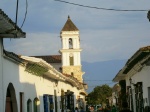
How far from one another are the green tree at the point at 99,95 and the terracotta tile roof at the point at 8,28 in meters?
71.0

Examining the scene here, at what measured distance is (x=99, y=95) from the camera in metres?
83.3

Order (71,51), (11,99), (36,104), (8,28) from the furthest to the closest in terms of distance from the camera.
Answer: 1. (71,51)
2. (36,104)
3. (11,99)
4. (8,28)

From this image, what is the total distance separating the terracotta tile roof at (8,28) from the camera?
10.5 metres

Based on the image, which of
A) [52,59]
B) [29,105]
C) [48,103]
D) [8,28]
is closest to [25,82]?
[29,105]

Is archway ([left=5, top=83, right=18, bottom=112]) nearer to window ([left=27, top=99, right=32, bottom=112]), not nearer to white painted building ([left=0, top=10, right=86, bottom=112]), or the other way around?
white painted building ([left=0, top=10, right=86, bottom=112])

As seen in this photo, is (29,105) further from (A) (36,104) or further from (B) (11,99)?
(B) (11,99)

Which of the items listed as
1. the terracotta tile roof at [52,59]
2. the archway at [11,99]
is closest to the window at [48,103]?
the archway at [11,99]

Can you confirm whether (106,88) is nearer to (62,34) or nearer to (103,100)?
(103,100)

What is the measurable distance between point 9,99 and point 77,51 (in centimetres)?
7305

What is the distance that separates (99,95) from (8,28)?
72490 millimetres

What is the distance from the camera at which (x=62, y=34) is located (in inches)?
3366

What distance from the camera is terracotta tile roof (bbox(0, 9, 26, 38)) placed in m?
10.5

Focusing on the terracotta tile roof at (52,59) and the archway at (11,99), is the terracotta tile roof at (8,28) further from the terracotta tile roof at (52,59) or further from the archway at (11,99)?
the terracotta tile roof at (52,59)

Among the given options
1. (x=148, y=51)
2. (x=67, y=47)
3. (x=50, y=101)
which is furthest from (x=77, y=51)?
(x=148, y=51)
